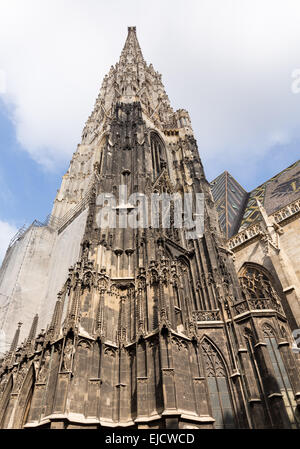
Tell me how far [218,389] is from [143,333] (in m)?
3.73

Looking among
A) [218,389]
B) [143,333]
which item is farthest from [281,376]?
[143,333]

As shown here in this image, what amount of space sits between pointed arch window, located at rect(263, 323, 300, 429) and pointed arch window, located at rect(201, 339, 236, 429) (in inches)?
68.2

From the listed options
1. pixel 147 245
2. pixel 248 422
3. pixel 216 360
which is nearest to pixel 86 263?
pixel 147 245

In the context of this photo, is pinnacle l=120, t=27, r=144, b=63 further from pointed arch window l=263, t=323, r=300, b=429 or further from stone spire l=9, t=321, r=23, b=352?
pointed arch window l=263, t=323, r=300, b=429

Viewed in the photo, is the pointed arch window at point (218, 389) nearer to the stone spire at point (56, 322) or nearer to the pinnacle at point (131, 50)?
the stone spire at point (56, 322)

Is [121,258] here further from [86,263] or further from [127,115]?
[127,115]

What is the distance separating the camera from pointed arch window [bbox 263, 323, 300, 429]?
9570 millimetres

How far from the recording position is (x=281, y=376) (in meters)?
10.3

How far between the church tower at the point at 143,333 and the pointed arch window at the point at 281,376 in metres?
0.03

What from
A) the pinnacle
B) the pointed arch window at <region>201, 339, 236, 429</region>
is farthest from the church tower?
the pinnacle

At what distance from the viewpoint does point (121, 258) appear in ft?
40.8

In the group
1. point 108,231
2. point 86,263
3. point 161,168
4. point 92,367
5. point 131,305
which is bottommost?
point 92,367

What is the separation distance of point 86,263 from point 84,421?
191 inches

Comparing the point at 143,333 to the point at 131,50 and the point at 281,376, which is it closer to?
the point at 281,376
